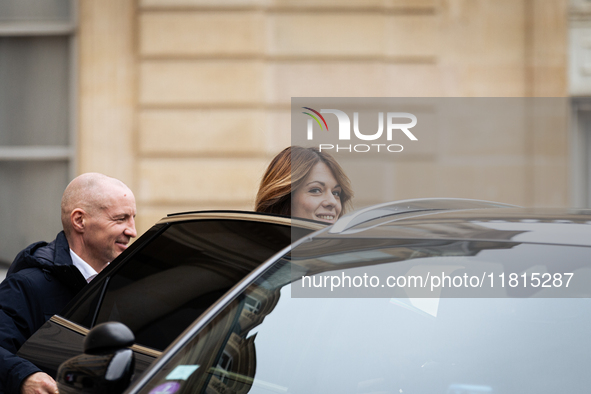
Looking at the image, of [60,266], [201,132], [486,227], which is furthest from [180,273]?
[201,132]

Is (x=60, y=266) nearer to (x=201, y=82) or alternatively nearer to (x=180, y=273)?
(x=180, y=273)

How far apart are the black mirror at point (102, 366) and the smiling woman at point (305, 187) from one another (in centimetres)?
127

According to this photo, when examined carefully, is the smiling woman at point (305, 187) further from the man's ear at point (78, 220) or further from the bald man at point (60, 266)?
the man's ear at point (78, 220)

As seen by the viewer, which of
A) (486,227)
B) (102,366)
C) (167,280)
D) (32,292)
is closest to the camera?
(102,366)

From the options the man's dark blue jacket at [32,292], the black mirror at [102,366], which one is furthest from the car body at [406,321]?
the man's dark blue jacket at [32,292]

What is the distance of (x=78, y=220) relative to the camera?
2.85 meters

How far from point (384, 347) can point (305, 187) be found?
4.33 ft

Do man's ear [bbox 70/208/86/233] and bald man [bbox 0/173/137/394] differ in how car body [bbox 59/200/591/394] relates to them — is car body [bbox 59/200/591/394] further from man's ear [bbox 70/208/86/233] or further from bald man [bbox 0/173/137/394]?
man's ear [bbox 70/208/86/233]

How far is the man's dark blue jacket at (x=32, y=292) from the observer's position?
2.40 m

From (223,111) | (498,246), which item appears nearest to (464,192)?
(223,111)

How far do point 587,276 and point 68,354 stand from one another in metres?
1.64

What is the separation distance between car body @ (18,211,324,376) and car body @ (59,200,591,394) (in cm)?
43

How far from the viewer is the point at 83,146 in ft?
19.9

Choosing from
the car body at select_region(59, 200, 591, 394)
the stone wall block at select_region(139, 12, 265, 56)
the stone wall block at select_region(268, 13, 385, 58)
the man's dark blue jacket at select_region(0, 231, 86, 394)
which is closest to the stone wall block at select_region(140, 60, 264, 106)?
the stone wall block at select_region(139, 12, 265, 56)
